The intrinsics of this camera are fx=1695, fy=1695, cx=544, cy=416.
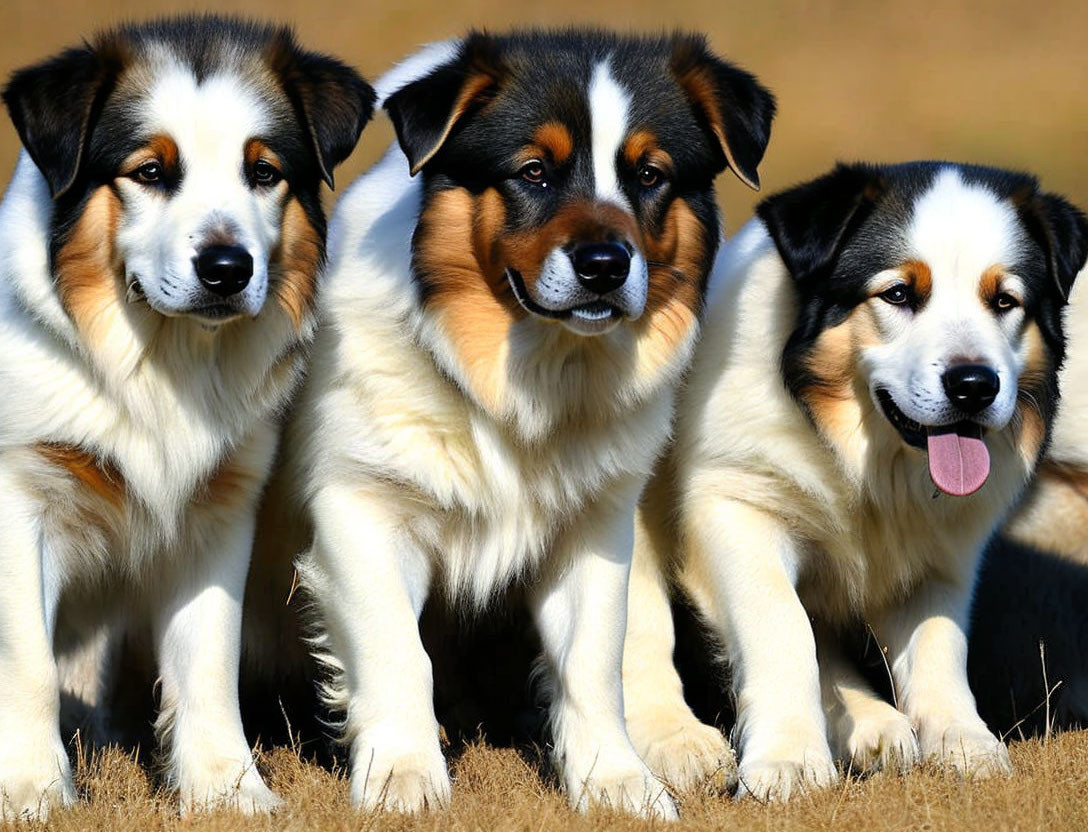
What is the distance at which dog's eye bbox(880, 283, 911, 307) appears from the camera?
6.09m

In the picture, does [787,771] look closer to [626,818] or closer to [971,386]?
[626,818]

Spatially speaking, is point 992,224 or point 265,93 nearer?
Result: point 265,93

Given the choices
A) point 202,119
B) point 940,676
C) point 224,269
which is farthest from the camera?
point 940,676

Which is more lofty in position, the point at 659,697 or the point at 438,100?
the point at 438,100

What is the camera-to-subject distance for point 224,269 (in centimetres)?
512

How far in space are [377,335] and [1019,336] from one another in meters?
2.33

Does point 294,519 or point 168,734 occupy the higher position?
point 294,519

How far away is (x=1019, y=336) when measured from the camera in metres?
6.18

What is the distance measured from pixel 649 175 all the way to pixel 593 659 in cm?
166

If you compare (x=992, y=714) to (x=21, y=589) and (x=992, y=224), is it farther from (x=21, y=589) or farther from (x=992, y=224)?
(x=21, y=589)

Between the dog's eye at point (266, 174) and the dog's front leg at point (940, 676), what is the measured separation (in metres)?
2.96

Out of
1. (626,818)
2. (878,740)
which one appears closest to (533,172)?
(626,818)

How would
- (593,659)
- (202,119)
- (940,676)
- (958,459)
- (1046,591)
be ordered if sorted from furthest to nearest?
(1046,591)
(940,676)
(958,459)
(593,659)
(202,119)

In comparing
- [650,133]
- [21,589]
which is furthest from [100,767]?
[650,133]
